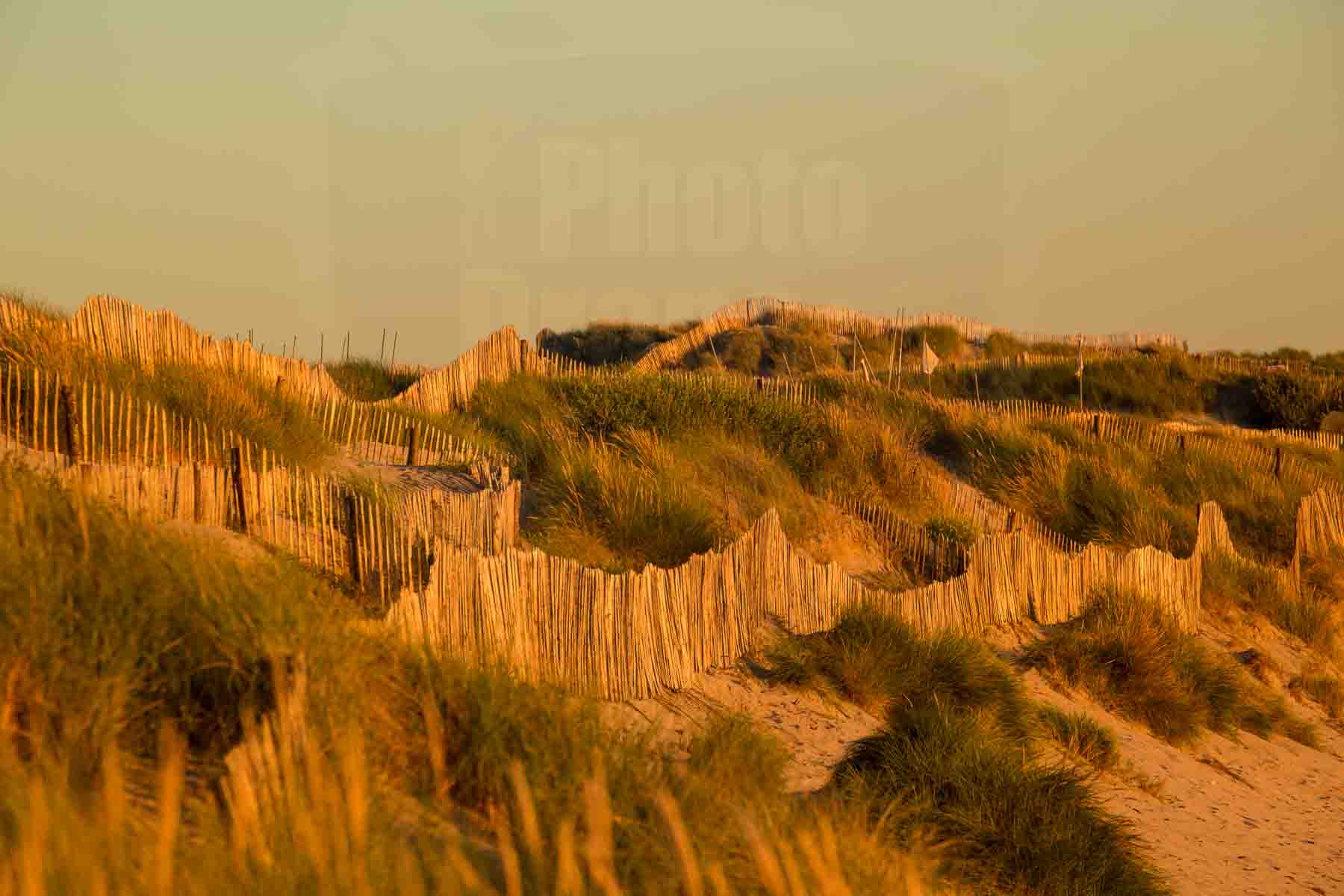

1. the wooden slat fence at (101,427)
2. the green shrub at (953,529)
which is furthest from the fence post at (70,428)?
the green shrub at (953,529)

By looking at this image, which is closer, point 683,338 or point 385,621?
point 385,621

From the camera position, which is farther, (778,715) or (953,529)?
(953,529)

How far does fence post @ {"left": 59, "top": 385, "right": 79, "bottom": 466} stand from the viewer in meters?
8.16

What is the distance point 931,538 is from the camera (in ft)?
37.0

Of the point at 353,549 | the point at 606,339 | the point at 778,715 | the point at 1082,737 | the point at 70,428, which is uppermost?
A: the point at 606,339

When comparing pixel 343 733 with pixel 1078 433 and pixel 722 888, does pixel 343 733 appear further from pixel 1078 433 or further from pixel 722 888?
A: pixel 1078 433

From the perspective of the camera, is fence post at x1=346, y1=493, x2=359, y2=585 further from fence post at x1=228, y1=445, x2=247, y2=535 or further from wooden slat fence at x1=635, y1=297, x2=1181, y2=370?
wooden slat fence at x1=635, y1=297, x2=1181, y2=370

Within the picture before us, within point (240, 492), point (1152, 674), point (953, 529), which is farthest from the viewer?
point (953, 529)

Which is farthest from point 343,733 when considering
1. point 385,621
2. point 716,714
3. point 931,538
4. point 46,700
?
point 931,538

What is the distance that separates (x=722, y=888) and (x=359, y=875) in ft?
2.58

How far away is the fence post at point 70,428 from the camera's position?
26.8ft

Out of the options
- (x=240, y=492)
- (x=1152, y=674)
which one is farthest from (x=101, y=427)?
(x=1152, y=674)

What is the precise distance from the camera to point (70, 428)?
8156 millimetres

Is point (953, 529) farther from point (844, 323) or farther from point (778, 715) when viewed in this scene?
point (844, 323)
